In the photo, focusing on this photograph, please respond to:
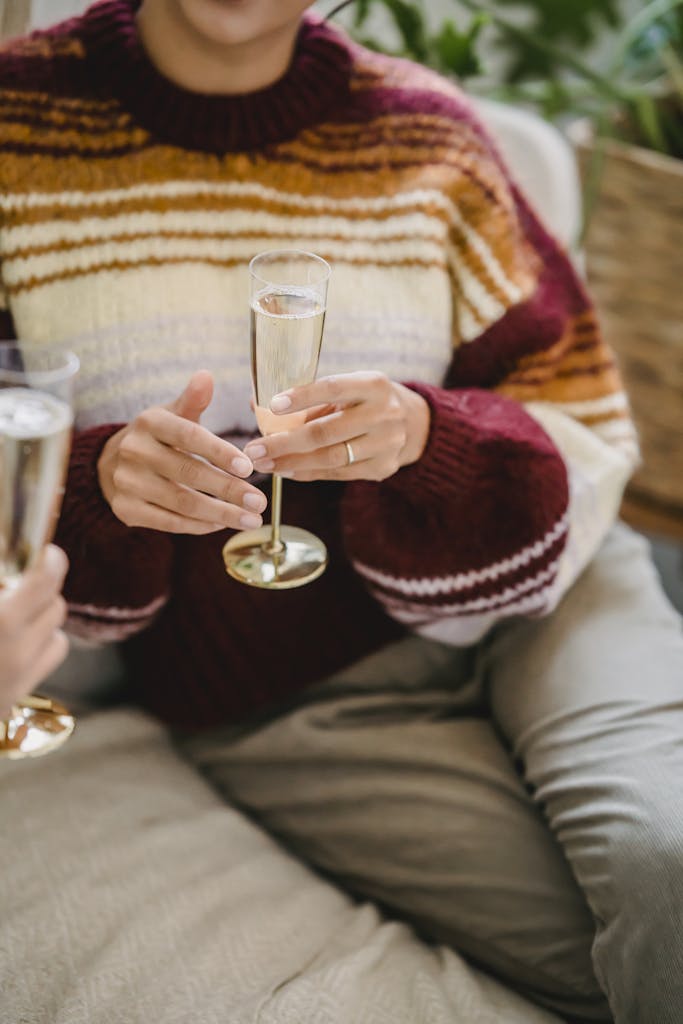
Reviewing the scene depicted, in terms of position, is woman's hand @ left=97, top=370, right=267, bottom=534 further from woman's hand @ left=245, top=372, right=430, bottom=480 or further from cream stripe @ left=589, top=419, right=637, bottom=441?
cream stripe @ left=589, top=419, right=637, bottom=441

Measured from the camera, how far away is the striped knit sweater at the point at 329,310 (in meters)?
0.95

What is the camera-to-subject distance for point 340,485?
1.03 m

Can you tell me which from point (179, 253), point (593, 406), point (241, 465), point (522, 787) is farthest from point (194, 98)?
point (522, 787)

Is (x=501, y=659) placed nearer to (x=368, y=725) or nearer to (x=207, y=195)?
(x=368, y=725)

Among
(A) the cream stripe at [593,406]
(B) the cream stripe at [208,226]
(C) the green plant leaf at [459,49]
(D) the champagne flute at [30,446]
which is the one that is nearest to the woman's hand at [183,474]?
(D) the champagne flute at [30,446]

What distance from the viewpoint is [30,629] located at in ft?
1.93

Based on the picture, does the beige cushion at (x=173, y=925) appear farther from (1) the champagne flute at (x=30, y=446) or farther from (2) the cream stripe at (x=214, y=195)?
(2) the cream stripe at (x=214, y=195)

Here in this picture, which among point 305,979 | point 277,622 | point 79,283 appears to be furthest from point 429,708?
point 79,283

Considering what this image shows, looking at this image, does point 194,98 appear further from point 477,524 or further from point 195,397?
point 477,524

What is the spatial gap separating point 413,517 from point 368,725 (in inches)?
10.3

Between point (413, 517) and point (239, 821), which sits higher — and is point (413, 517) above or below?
above

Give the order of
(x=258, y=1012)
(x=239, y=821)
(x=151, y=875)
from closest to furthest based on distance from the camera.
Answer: (x=258, y=1012) < (x=151, y=875) < (x=239, y=821)

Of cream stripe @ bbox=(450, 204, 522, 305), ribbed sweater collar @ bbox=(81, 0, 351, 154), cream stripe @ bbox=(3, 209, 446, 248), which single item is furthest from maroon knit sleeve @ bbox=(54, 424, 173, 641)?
cream stripe @ bbox=(450, 204, 522, 305)

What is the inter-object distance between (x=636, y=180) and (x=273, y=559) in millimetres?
1145
